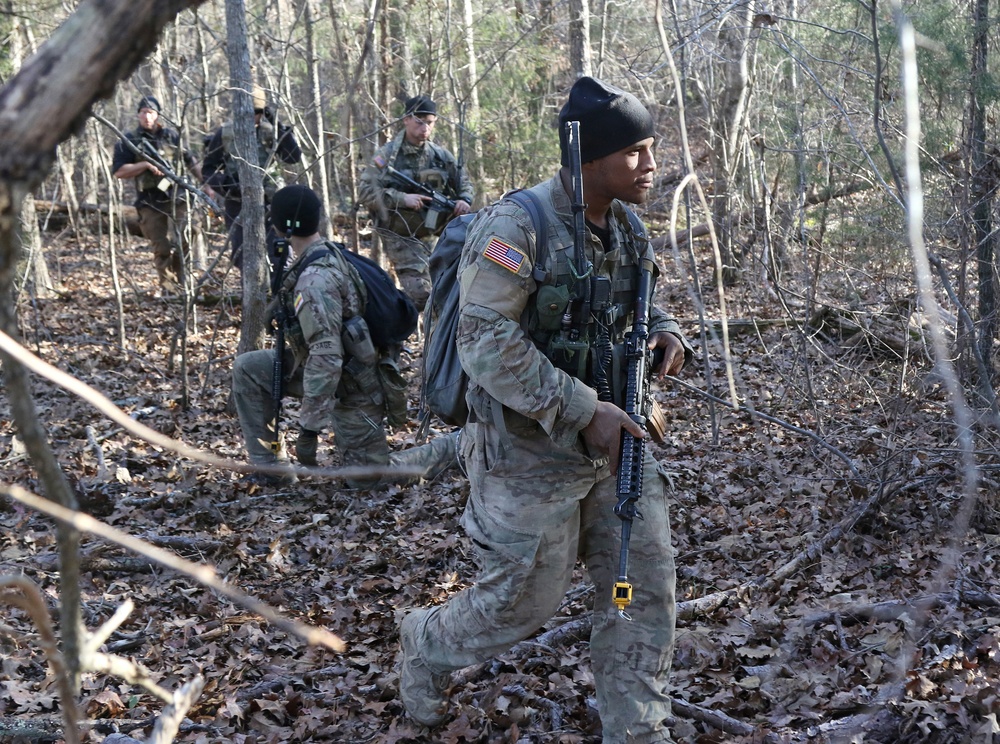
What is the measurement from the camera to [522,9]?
15000 mm

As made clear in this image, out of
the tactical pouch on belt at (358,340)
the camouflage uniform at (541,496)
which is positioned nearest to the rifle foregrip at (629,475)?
the camouflage uniform at (541,496)

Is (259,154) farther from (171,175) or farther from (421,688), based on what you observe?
(421,688)

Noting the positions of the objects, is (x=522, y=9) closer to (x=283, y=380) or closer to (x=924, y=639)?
(x=283, y=380)

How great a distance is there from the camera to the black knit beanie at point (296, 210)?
6.51 m

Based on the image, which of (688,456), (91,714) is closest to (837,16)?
(688,456)

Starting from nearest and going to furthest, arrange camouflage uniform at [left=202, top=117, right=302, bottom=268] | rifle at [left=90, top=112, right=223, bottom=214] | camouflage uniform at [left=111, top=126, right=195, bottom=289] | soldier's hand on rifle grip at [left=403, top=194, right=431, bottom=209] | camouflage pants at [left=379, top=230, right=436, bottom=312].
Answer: rifle at [left=90, top=112, right=223, bottom=214], soldier's hand on rifle grip at [left=403, top=194, right=431, bottom=209], camouflage pants at [left=379, top=230, right=436, bottom=312], camouflage uniform at [left=202, top=117, right=302, bottom=268], camouflage uniform at [left=111, top=126, right=195, bottom=289]

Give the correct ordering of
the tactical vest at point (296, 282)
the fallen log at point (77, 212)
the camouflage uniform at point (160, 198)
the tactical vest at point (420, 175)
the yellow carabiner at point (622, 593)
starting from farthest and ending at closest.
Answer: the fallen log at point (77, 212) < the camouflage uniform at point (160, 198) < the tactical vest at point (420, 175) < the tactical vest at point (296, 282) < the yellow carabiner at point (622, 593)

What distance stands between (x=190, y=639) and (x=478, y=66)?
14.6 m

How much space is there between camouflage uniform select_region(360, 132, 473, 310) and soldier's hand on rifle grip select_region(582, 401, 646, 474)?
20.8ft

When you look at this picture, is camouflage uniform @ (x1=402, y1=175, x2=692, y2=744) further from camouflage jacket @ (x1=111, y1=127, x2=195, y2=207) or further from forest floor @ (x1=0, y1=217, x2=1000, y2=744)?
camouflage jacket @ (x1=111, y1=127, x2=195, y2=207)

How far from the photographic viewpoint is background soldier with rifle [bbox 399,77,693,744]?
10.6 feet

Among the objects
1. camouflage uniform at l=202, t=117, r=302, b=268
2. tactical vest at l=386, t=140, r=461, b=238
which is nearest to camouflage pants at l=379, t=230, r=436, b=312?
tactical vest at l=386, t=140, r=461, b=238

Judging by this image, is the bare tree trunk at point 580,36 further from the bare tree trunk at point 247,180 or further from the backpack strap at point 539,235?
the backpack strap at point 539,235

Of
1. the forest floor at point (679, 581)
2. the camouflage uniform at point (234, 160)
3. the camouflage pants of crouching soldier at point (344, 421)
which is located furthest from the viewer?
the camouflage uniform at point (234, 160)
